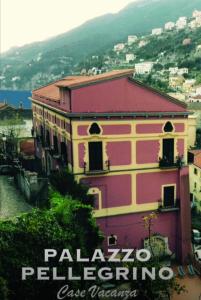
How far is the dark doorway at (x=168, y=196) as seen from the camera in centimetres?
2967

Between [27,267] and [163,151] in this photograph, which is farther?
[163,151]

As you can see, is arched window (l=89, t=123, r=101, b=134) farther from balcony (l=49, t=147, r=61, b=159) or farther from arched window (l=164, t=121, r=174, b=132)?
arched window (l=164, t=121, r=174, b=132)

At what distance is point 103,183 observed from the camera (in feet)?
92.0

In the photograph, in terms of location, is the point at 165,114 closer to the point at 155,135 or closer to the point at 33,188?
the point at 155,135

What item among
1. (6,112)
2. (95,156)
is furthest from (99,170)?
(6,112)

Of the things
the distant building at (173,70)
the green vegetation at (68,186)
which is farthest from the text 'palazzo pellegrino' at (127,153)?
the distant building at (173,70)

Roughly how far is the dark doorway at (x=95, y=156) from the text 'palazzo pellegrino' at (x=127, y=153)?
0.21 feet

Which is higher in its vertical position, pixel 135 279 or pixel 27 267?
pixel 27 267

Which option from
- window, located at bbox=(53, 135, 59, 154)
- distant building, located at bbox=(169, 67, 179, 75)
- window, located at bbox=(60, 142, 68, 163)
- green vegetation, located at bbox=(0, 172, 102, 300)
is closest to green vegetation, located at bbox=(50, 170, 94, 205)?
window, located at bbox=(60, 142, 68, 163)

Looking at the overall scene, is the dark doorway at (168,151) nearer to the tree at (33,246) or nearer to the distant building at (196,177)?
the tree at (33,246)

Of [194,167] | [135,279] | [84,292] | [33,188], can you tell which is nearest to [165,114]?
[33,188]

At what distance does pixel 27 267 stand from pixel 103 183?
12.2 metres

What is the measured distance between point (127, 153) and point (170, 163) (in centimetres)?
320

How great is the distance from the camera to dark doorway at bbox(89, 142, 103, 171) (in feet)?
90.1
